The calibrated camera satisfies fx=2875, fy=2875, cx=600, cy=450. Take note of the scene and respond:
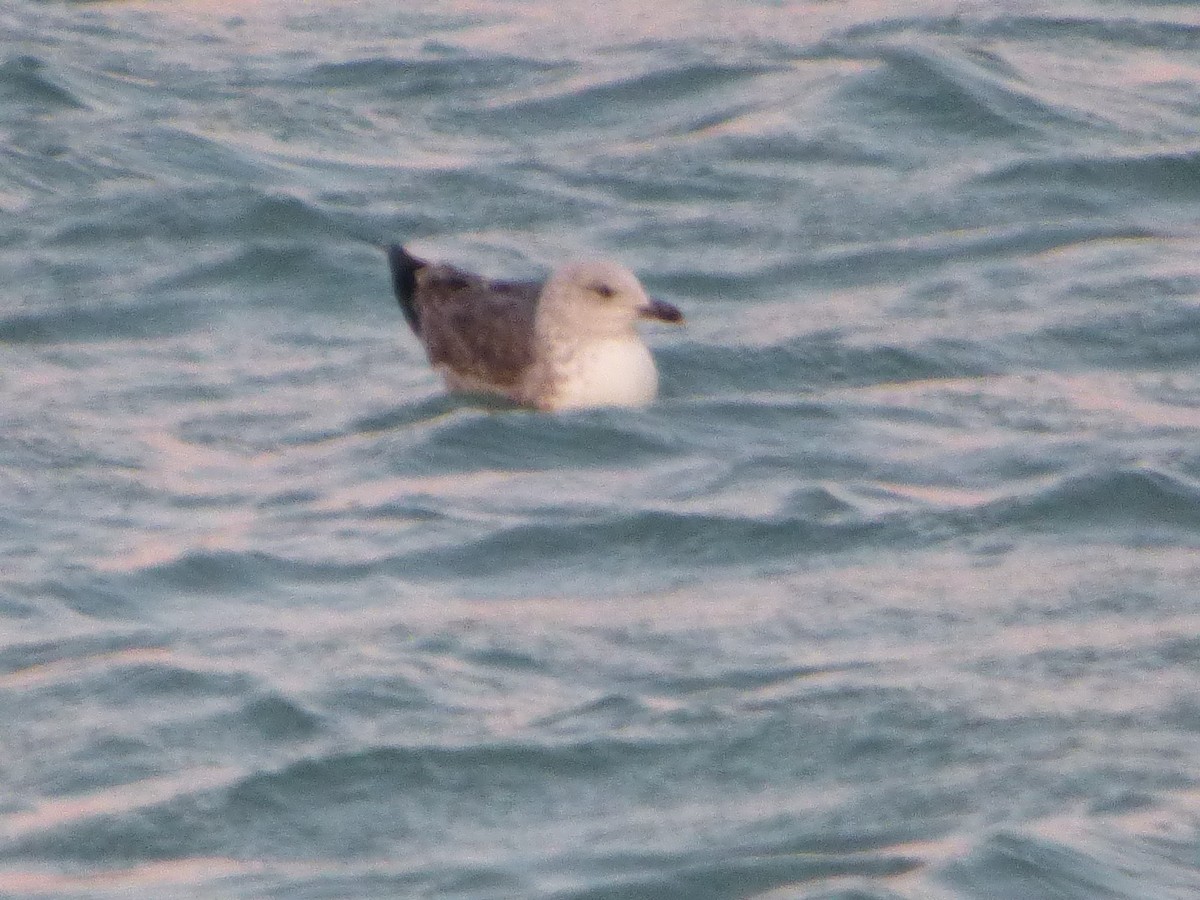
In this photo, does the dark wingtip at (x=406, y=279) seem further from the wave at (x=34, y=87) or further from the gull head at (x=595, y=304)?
the wave at (x=34, y=87)

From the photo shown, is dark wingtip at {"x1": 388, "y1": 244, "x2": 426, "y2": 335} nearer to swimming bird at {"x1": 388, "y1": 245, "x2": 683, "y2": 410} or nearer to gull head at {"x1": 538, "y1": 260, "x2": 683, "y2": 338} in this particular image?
swimming bird at {"x1": 388, "y1": 245, "x2": 683, "y2": 410}

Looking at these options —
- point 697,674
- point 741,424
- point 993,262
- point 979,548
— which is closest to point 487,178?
point 993,262

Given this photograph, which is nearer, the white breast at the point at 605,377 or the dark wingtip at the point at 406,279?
the white breast at the point at 605,377

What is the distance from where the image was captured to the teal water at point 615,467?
7.23m

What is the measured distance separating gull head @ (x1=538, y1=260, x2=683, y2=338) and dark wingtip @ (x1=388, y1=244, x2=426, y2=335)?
801mm

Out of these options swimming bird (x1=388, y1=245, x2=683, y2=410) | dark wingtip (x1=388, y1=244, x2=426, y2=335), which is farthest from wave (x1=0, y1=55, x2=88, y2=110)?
swimming bird (x1=388, y1=245, x2=683, y2=410)

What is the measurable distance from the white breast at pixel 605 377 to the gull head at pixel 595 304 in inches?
2.8

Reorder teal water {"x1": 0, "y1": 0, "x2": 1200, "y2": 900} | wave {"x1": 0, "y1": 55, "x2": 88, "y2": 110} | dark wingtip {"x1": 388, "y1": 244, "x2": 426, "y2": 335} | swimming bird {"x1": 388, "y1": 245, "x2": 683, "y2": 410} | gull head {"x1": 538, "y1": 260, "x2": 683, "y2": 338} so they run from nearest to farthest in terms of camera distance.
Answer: teal water {"x1": 0, "y1": 0, "x2": 1200, "y2": 900}, gull head {"x1": 538, "y1": 260, "x2": 683, "y2": 338}, swimming bird {"x1": 388, "y1": 245, "x2": 683, "y2": 410}, dark wingtip {"x1": 388, "y1": 244, "x2": 426, "y2": 335}, wave {"x1": 0, "y1": 55, "x2": 88, "y2": 110}

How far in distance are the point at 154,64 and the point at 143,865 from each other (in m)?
10.4

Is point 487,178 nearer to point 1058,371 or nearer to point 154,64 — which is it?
point 154,64

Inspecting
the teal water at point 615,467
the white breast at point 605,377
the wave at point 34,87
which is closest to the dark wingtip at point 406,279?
the teal water at point 615,467

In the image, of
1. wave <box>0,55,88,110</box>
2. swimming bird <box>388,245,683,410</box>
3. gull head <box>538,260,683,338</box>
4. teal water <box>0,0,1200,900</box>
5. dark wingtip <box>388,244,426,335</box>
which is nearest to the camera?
teal water <box>0,0,1200,900</box>

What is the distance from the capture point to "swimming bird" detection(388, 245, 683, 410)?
10.8 metres

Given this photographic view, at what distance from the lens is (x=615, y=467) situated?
10398 millimetres
